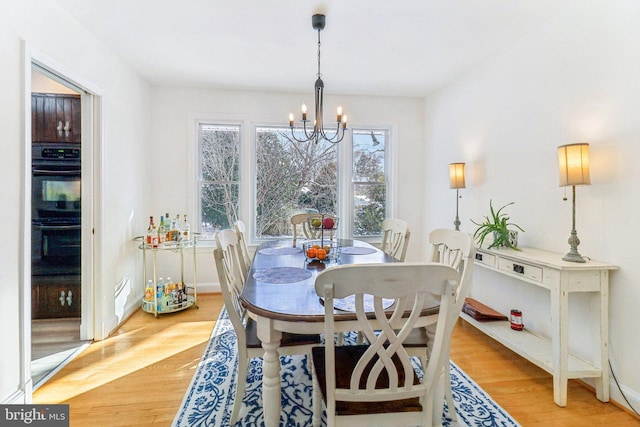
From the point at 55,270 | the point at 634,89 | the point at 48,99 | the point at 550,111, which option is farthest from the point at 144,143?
the point at 634,89

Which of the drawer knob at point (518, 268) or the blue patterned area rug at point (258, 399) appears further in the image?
the drawer knob at point (518, 268)

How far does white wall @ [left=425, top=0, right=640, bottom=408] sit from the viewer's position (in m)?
1.86

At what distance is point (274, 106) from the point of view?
4008mm

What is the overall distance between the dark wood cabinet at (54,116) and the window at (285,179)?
1299 mm

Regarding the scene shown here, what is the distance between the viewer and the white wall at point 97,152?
1.77 metres

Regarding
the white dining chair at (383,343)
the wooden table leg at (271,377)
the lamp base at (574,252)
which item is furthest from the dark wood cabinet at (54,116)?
the lamp base at (574,252)

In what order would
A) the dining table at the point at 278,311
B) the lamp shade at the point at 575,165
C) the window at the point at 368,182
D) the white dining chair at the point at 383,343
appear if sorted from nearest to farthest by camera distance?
the white dining chair at the point at 383,343, the dining table at the point at 278,311, the lamp shade at the point at 575,165, the window at the point at 368,182

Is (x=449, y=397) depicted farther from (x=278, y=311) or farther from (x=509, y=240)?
(x=509, y=240)

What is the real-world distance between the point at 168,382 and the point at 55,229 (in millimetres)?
1987

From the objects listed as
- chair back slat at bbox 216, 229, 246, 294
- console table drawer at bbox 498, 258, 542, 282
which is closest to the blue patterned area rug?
chair back slat at bbox 216, 229, 246, 294

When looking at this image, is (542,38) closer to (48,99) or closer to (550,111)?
(550,111)

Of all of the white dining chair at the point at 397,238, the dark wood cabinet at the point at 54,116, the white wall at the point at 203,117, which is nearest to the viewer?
the white dining chair at the point at 397,238

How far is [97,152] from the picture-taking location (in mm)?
2723

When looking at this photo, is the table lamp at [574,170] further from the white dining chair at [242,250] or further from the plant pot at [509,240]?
the white dining chair at [242,250]
